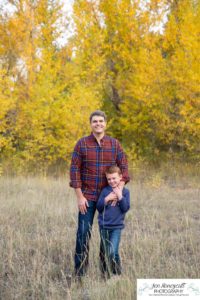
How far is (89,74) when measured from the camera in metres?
12.3

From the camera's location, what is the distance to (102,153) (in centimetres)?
350

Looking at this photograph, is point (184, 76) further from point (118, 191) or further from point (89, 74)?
point (118, 191)

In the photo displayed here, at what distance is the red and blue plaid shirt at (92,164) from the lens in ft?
11.5

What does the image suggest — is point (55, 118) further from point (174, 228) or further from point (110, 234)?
point (110, 234)

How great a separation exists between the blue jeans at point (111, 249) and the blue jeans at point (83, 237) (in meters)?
0.18

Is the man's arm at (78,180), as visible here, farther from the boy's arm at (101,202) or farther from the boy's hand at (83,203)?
the boy's arm at (101,202)

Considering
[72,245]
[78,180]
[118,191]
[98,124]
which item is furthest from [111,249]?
[72,245]

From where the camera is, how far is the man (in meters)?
3.47

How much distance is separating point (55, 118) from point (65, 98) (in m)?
0.72

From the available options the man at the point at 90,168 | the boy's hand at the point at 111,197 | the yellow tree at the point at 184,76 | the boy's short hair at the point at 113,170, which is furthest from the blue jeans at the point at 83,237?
the yellow tree at the point at 184,76

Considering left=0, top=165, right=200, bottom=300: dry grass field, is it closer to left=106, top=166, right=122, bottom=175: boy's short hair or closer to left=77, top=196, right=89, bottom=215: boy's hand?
left=77, top=196, right=89, bottom=215: boy's hand

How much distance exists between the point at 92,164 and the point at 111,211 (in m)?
0.49

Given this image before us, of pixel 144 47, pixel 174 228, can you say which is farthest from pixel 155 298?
pixel 144 47

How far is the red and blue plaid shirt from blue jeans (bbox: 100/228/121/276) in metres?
0.35
